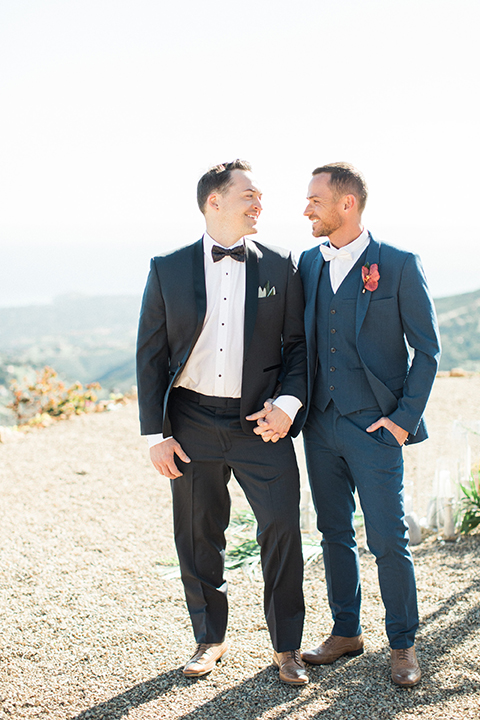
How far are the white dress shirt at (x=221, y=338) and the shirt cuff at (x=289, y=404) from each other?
16 millimetres

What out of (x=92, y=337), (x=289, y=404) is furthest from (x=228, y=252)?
(x=92, y=337)

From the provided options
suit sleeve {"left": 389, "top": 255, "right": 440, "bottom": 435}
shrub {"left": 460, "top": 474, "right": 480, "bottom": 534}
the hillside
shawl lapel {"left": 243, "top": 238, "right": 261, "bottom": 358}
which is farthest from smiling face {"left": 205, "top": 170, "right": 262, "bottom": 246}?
the hillside

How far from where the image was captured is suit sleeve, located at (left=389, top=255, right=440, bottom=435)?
103 inches

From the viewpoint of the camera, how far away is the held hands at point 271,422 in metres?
2.66

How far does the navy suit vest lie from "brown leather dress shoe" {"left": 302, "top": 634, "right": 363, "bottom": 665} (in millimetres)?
1069

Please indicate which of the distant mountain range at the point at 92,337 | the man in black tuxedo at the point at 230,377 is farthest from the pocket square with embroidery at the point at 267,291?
the distant mountain range at the point at 92,337

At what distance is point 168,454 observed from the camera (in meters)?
2.80

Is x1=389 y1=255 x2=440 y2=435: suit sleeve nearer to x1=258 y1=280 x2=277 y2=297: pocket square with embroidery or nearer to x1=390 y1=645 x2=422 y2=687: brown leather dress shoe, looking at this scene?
x1=258 y1=280 x2=277 y2=297: pocket square with embroidery

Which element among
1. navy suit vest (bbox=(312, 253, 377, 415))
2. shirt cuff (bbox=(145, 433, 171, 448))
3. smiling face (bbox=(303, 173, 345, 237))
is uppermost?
smiling face (bbox=(303, 173, 345, 237))

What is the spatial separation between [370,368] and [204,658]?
1514 millimetres

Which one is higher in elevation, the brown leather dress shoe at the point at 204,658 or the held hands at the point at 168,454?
the held hands at the point at 168,454

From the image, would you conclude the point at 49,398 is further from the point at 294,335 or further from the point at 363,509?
the point at 363,509

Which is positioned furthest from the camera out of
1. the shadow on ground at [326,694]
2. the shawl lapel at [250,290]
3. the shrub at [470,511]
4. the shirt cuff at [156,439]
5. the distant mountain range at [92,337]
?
the distant mountain range at [92,337]

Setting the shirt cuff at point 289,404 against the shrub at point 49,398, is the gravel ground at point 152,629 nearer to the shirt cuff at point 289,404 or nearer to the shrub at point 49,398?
the shirt cuff at point 289,404
